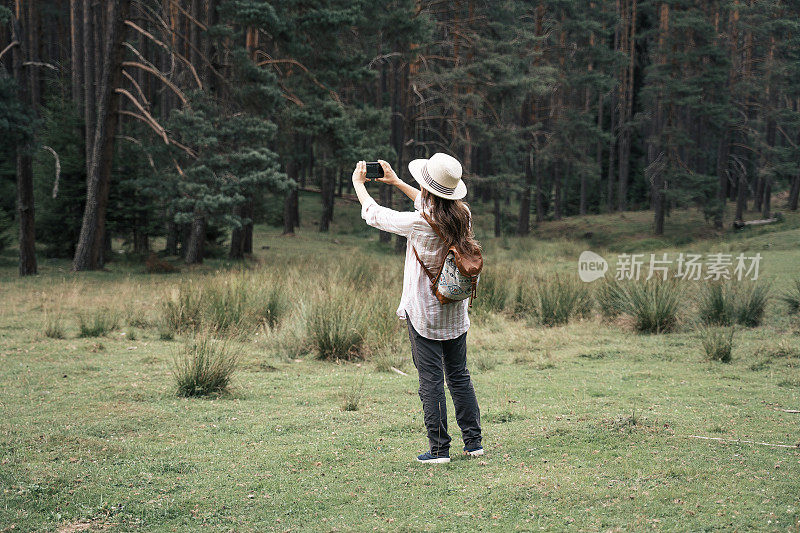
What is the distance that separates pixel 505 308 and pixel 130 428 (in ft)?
24.0

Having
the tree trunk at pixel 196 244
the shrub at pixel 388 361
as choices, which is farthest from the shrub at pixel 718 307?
the tree trunk at pixel 196 244

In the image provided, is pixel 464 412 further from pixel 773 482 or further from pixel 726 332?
pixel 726 332

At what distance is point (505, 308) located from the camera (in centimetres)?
1137

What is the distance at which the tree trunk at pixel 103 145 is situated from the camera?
16859 millimetres

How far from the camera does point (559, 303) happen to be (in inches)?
418

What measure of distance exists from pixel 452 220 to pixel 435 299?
0.47 metres

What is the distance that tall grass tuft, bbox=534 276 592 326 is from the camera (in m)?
10.6

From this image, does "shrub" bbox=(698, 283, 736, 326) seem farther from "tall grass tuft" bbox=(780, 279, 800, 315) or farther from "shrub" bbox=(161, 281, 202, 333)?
"shrub" bbox=(161, 281, 202, 333)

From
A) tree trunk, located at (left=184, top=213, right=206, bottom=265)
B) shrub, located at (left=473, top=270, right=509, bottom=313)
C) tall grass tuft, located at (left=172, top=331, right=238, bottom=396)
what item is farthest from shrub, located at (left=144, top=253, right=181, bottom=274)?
tall grass tuft, located at (left=172, top=331, right=238, bottom=396)

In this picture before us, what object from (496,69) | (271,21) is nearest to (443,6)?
(496,69)

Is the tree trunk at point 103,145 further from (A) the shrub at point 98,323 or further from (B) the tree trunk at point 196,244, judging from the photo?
(A) the shrub at point 98,323

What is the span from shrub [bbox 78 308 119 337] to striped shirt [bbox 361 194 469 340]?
647cm

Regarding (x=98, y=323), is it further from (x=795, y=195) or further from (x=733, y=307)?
(x=795, y=195)

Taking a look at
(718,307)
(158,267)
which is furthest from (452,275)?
(158,267)
